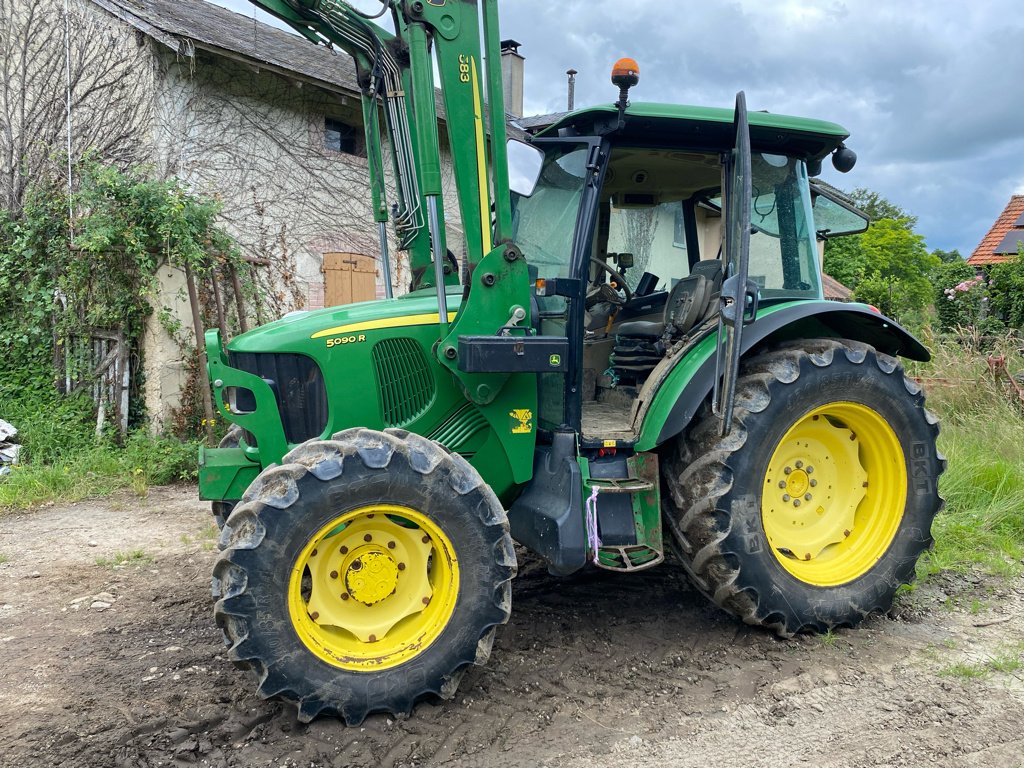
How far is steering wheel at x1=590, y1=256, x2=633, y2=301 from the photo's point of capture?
14.1 ft

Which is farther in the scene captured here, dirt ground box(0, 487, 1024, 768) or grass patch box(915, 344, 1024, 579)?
grass patch box(915, 344, 1024, 579)

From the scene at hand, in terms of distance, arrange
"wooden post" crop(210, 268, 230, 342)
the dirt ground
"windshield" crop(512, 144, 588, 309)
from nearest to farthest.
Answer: the dirt ground, "windshield" crop(512, 144, 588, 309), "wooden post" crop(210, 268, 230, 342)

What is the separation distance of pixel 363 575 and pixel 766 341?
7.34 ft

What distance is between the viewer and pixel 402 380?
3.61 metres

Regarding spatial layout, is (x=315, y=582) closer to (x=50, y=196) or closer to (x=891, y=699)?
(x=891, y=699)

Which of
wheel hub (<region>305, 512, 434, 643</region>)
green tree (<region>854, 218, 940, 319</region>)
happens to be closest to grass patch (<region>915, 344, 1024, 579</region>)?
wheel hub (<region>305, 512, 434, 643</region>)

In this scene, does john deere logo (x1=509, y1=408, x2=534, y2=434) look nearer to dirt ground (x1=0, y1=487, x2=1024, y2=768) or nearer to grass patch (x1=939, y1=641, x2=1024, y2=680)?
dirt ground (x1=0, y1=487, x2=1024, y2=768)

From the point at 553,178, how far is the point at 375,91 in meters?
0.98

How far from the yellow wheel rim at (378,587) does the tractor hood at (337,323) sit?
0.86 metres

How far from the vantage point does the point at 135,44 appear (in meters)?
7.96

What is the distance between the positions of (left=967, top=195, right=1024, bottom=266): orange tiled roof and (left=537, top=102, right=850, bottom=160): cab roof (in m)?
24.7

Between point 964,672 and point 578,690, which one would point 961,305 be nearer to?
point 964,672

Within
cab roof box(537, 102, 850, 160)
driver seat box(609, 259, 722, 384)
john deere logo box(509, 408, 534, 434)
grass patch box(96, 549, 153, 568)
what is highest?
cab roof box(537, 102, 850, 160)

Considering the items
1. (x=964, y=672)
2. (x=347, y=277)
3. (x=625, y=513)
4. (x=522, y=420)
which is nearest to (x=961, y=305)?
(x=347, y=277)
